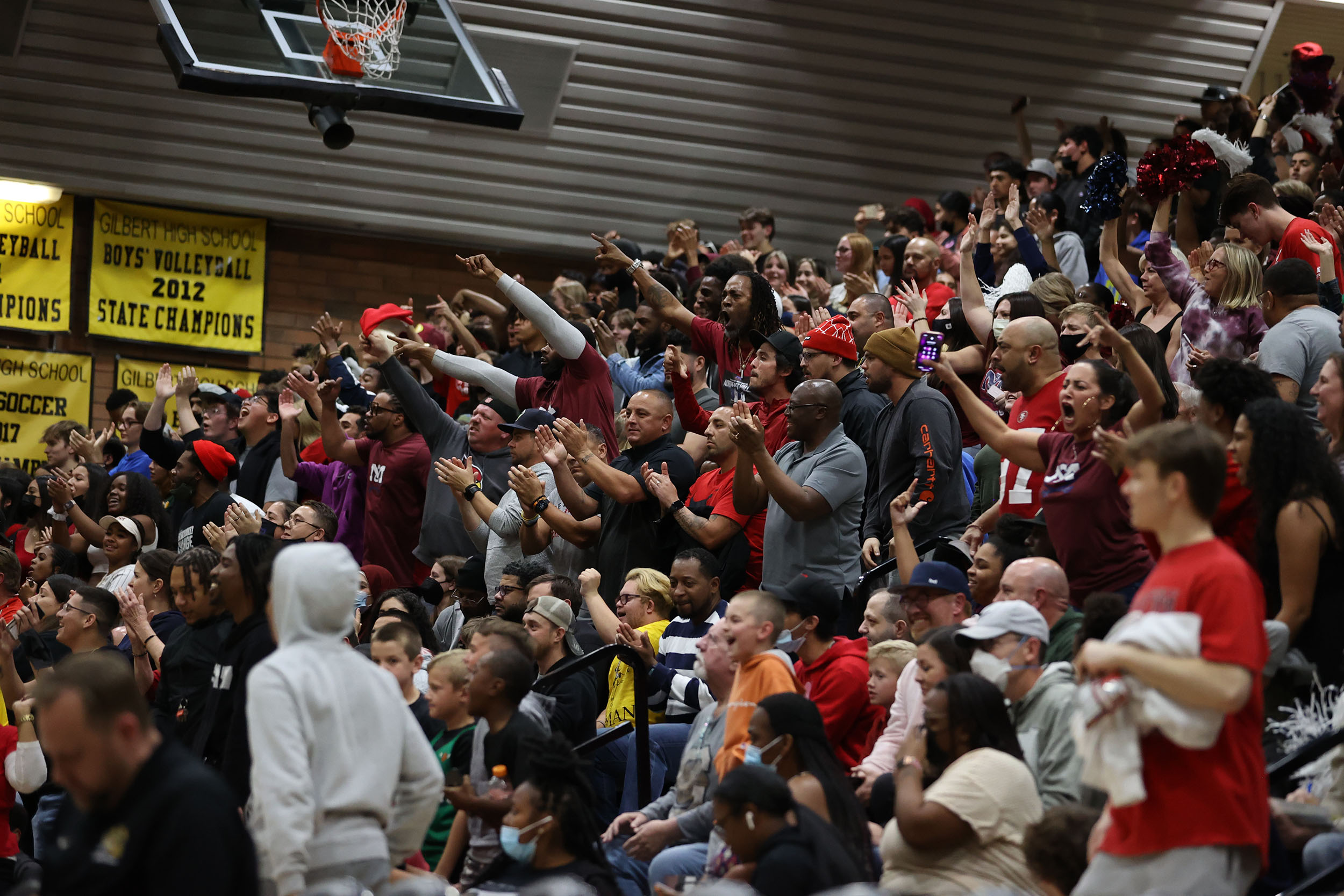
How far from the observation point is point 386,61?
1045 centimetres

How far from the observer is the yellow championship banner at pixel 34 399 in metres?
13.9

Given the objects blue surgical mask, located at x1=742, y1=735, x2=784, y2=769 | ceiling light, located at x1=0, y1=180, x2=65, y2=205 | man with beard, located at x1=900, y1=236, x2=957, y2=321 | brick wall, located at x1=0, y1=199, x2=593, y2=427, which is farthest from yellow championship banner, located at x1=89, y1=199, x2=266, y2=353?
blue surgical mask, located at x1=742, y1=735, x2=784, y2=769

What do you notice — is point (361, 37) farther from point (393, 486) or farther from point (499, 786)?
point (499, 786)

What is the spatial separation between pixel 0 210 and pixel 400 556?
23.4ft

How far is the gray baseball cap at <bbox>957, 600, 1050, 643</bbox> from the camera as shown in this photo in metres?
4.71

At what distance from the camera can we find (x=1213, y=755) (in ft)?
10.7

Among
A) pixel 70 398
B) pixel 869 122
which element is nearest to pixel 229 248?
pixel 70 398

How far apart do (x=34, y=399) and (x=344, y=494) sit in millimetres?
6024

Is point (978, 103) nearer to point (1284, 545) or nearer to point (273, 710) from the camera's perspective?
point (1284, 545)

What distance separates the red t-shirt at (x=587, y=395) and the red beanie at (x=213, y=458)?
2455mm

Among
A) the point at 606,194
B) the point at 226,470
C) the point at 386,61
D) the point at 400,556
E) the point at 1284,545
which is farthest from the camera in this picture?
the point at 606,194

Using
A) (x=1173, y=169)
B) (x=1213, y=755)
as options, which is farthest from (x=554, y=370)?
(x=1213, y=755)

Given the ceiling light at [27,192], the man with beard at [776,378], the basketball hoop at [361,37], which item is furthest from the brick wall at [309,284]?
the man with beard at [776,378]

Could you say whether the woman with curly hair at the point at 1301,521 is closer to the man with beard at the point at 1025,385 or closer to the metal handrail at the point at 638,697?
the man with beard at the point at 1025,385
